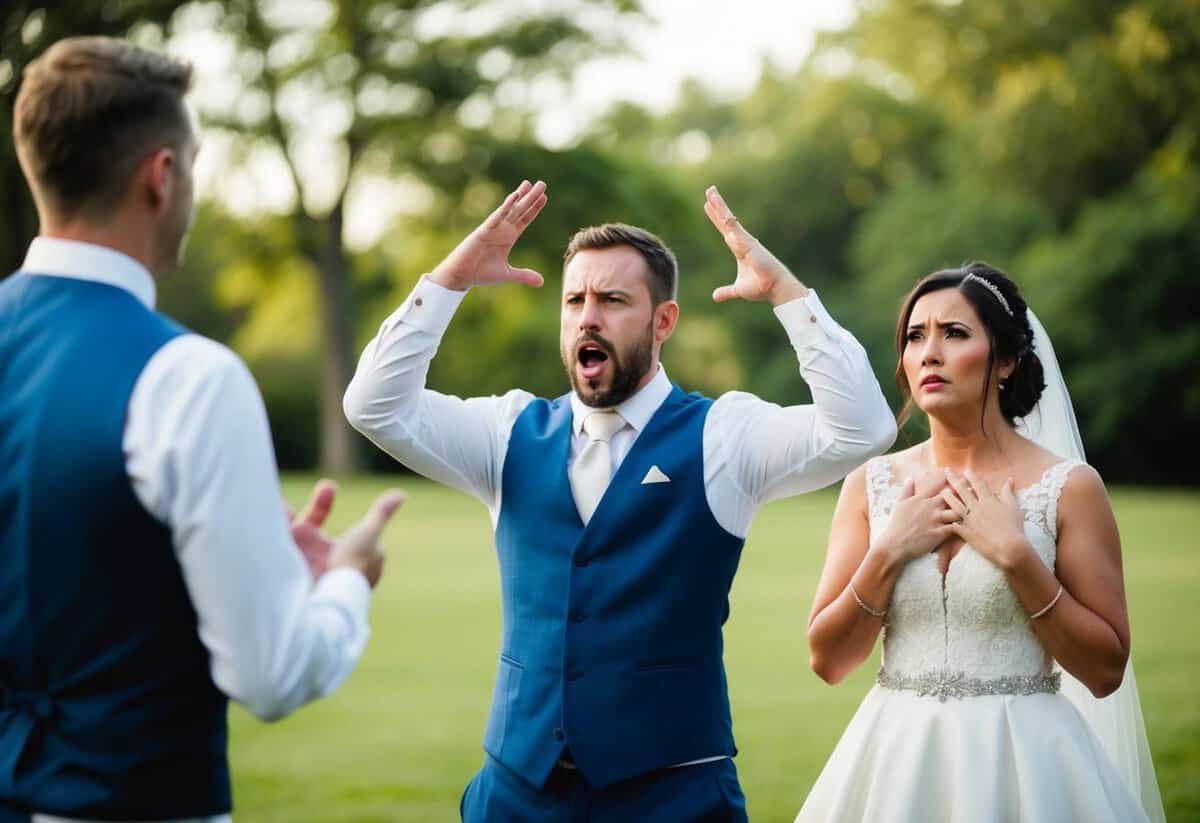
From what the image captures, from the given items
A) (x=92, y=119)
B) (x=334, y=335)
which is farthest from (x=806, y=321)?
(x=334, y=335)

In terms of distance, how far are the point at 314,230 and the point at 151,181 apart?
27.7 metres

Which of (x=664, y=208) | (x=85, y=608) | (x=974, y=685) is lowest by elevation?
(x=974, y=685)

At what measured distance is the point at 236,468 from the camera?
206 centimetres

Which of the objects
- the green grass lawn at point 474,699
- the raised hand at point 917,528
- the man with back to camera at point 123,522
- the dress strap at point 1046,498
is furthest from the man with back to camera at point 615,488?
the green grass lawn at point 474,699

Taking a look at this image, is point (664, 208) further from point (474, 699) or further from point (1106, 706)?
point (1106, 706)

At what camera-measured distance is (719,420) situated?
3.45m

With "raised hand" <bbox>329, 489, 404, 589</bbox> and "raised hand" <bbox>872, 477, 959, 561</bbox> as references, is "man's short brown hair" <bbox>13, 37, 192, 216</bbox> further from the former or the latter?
"raised hand" <bbox>872, 477, 959, 561</bbox>

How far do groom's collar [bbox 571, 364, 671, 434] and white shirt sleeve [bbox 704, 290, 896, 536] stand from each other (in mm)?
156

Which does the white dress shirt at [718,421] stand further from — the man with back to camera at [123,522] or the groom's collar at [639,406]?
the man with back to camera at [123,522]

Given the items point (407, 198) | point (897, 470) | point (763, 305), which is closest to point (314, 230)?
point (407, 198)

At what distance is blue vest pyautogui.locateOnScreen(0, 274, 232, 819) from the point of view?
81.2 inches

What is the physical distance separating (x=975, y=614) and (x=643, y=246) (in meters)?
1.31

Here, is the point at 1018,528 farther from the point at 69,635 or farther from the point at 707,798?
the point at 69,635

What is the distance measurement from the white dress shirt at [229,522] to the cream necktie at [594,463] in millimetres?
1281
